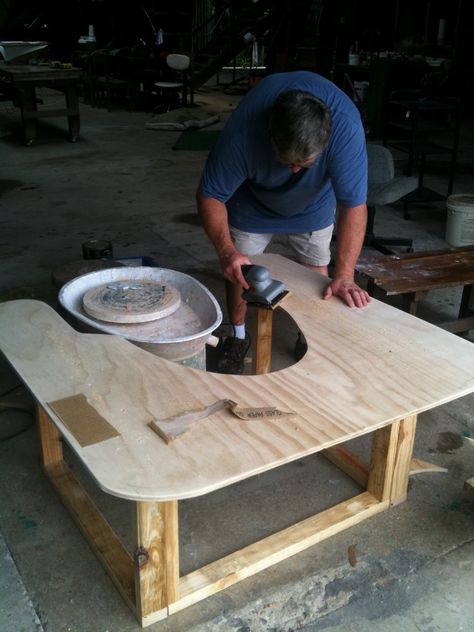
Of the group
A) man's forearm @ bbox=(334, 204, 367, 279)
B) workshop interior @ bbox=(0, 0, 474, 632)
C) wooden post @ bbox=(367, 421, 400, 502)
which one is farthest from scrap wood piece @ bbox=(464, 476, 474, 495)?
man's forearm @ bbox=(334, 204, 367, 279)

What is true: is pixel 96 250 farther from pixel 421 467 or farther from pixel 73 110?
pixel 73 110

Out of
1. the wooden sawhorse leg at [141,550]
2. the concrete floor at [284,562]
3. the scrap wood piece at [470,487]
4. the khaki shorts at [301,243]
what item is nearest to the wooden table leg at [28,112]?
the concrete floor at [284,562]

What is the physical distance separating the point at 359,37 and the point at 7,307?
11685mm

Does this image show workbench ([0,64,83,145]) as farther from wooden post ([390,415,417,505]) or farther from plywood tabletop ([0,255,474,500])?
wooden post ([390,415,417,505])

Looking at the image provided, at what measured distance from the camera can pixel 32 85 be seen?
7.77m

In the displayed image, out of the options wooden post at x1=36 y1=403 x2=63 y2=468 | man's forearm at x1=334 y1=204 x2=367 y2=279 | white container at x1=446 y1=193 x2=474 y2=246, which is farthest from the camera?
white container at x1=446 y1=193 x2=474 y2=246

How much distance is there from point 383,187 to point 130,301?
2.63 metres

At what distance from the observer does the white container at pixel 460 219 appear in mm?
4746

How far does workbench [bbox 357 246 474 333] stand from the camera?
3143 mm

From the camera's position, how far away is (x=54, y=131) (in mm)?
9234

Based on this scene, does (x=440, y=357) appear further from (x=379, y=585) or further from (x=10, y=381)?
(x=10, y=381)

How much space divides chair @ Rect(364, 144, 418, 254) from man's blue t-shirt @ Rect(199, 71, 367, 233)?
1709 mm

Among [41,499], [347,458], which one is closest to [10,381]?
[41,499]

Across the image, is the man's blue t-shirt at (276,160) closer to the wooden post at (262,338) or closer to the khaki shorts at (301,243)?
the khaki shorts at (301,243)
